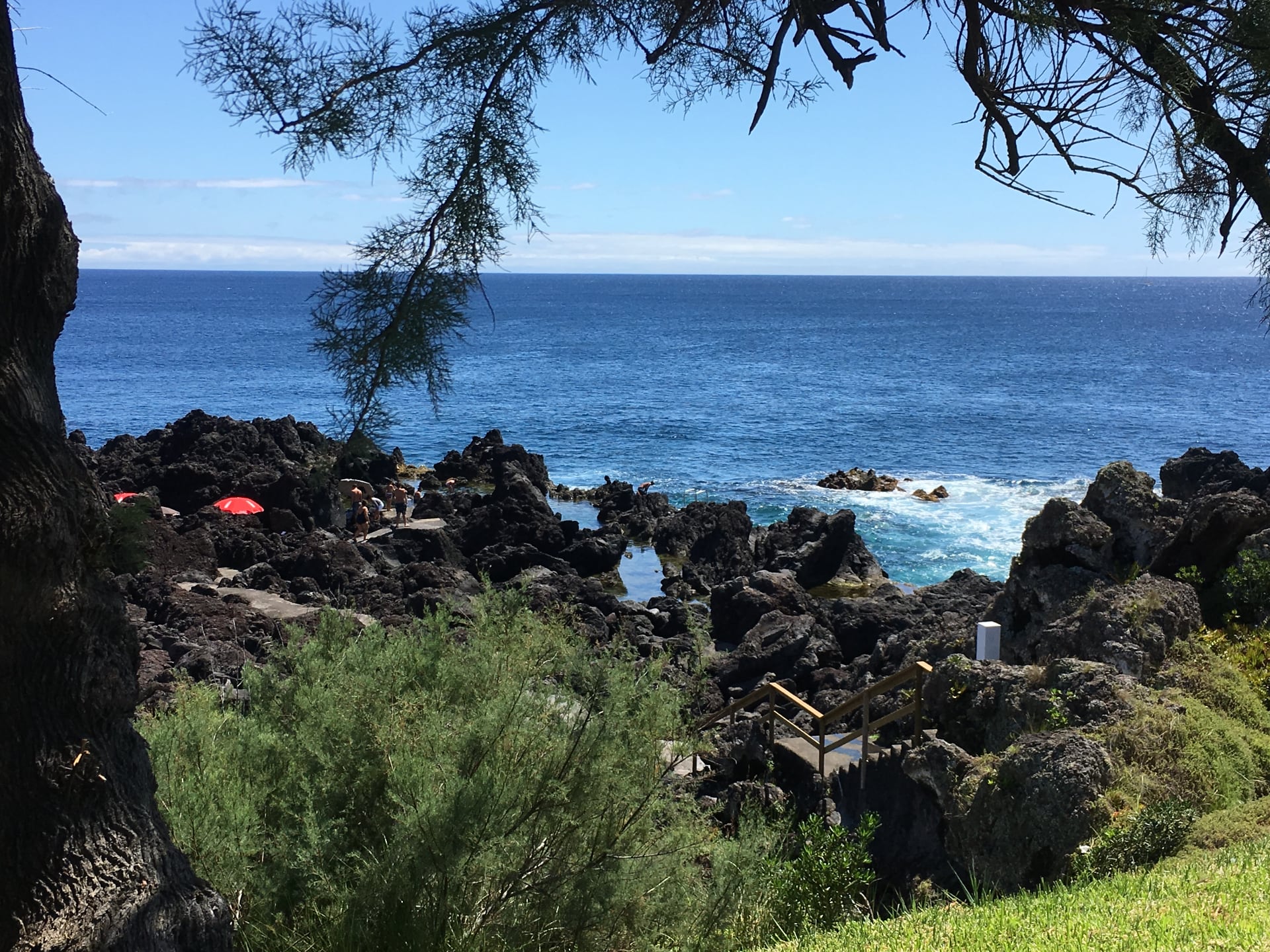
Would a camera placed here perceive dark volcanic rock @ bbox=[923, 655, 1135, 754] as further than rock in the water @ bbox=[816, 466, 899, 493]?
No

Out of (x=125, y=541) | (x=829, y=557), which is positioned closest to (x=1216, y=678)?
(x=125, y=541)

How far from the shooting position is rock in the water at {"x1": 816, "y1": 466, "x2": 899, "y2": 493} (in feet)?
135

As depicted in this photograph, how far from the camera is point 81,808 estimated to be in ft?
13.3

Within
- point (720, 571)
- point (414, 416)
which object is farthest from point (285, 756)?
point (414, 416)

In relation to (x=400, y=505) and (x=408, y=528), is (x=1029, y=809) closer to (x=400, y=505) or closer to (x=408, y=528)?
(x=408, y=528)

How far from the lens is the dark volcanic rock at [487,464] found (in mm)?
40000

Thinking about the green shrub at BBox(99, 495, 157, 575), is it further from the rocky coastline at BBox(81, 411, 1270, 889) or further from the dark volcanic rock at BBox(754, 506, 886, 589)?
the dark volcanic rock at BBox(754, 506, 886, 589)

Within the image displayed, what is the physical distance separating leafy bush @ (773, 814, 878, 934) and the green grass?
4.47ft

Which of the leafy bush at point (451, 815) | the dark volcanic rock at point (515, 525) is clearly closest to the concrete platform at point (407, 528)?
the dark volcanic rock at point (515, 525)

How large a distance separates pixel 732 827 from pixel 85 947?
6706 mm

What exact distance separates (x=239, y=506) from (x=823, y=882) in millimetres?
A: 25440

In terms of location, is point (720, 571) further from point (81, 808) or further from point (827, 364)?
point (827, 364)

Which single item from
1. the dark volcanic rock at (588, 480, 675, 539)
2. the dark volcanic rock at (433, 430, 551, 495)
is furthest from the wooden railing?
the dark volcanic rock at (433, 430, 551, 495)

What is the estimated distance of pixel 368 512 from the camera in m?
31.9
